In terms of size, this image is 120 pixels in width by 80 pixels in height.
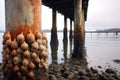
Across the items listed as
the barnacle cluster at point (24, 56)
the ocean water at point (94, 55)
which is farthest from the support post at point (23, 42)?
the ocean water at point (94, 55)

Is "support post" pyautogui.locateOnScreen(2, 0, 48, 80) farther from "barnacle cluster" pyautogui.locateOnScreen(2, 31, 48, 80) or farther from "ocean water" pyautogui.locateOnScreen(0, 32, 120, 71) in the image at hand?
"ocean water" pyautogui.locateOnScreen(0, 32, 120, 71)

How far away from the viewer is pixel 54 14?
20797mm

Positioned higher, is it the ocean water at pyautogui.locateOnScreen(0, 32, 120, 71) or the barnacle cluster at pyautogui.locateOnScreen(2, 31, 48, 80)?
the barnacle cluster at pyautogui.locateOnScreen(2, 31, 48, 80)

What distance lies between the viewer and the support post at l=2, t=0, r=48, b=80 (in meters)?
3.31

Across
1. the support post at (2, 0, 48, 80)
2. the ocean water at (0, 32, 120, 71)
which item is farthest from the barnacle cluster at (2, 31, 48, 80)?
the ocean water at (0, 32, 120, 71)

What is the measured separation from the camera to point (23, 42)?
130 inches

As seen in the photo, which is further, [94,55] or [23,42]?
[94,55]

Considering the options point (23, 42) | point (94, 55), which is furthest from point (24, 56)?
point (94, 55)

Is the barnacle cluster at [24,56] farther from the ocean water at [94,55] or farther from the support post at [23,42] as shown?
the ocean water at [94,55]

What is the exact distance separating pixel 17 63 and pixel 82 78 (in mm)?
2910

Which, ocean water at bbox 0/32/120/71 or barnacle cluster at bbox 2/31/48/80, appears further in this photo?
ocean water at bbox 0/32/120/71

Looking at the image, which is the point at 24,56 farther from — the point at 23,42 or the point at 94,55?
the point at 94,55

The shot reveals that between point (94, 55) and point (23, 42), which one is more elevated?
point (23, 42)

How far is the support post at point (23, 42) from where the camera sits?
3309 millimetres
